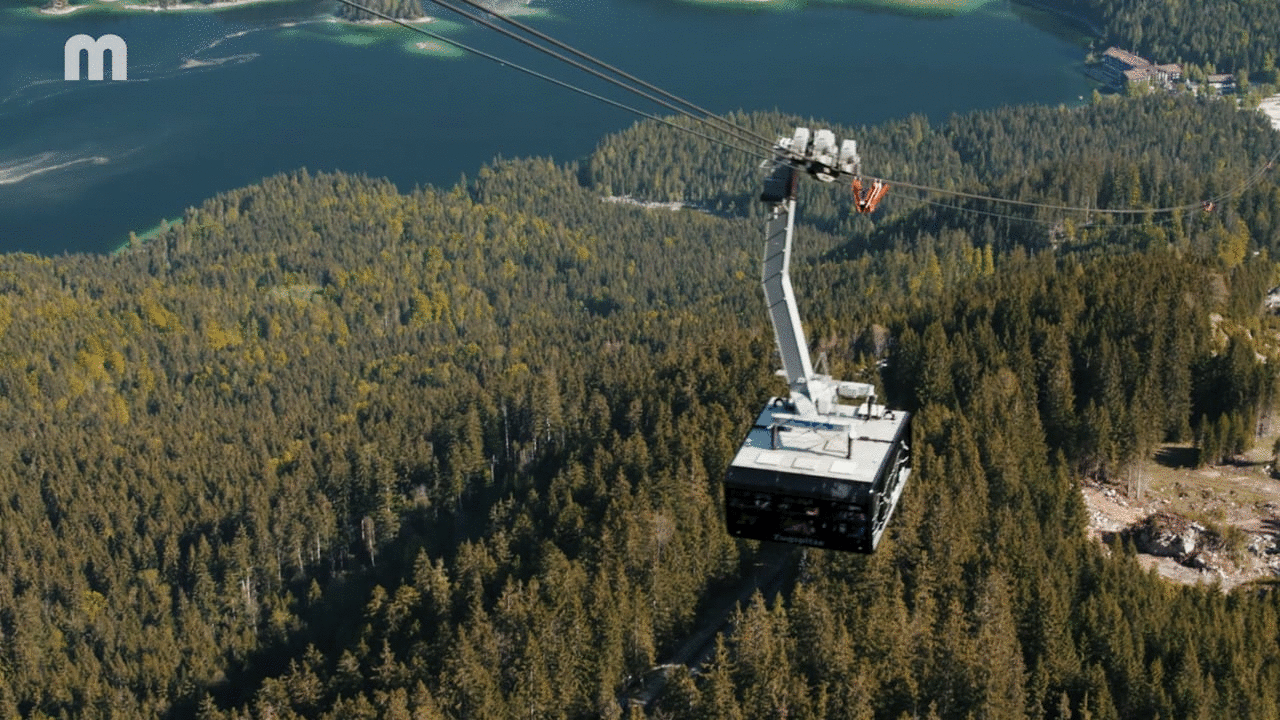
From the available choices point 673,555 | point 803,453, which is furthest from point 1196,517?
point 803,453

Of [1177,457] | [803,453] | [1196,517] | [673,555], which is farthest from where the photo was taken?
[1177,457]

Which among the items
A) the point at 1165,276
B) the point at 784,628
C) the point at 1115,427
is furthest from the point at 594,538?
the point at 1165,276

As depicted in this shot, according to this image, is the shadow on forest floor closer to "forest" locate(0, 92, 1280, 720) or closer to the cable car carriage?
"forest" locate(0, 92, 1280, 720)

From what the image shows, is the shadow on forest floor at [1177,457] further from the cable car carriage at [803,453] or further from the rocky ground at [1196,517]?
the cable car carriage at [803,453]

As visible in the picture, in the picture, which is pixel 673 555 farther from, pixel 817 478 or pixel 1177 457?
pixel 817 478

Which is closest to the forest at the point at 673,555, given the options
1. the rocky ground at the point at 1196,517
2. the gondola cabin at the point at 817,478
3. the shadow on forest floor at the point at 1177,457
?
the shadow on forest floor at the point at 1177,457

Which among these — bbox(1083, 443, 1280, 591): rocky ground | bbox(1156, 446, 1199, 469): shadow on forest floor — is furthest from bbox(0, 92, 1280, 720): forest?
bbox(1083, 443, 1280, 591): rocky ground
